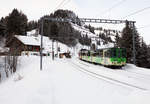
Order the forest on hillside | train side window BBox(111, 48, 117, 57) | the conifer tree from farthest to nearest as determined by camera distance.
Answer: the conifer tree → the forest on hillside → train side window BBox(111, 48, 117, 57)

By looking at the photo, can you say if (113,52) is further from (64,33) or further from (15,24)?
(64,33)

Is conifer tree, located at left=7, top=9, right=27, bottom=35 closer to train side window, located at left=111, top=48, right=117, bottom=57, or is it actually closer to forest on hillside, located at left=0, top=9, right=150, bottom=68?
forest on hillside, located at left=0, top=9, right=150, bottom=68

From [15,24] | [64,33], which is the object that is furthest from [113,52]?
[64,33]

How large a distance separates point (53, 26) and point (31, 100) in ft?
259

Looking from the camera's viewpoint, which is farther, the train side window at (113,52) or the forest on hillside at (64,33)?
the forest on hillside at (64,33)

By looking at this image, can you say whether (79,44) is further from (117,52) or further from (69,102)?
(69,102)

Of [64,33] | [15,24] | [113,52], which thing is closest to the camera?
[113,52]

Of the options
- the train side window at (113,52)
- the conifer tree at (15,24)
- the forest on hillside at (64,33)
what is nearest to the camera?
the train side window at (113,52)

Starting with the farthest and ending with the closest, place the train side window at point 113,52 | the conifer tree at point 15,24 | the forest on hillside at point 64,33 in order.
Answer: the conifer tree at point 15,24 → the forest on hillside at point 64,33 → the train side window at point 113,52

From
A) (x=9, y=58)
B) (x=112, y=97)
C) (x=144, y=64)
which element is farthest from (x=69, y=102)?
(x=144, y=64)

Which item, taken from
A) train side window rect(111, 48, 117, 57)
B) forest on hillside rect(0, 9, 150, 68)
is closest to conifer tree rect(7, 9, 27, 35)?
forest on hillside rect(0, 9, 150, 68)

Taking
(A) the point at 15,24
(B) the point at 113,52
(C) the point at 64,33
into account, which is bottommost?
(B) the point at 113,52

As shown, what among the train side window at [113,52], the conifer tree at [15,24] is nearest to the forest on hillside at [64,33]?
the conifer tree at [15,24]

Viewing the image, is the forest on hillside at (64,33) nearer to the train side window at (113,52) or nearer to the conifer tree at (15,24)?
the conifer tree at (15,24)
